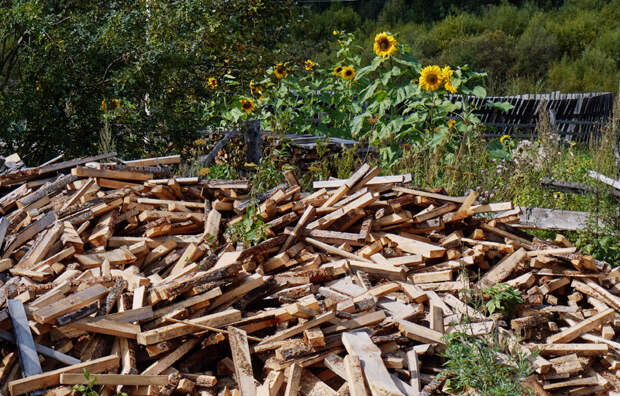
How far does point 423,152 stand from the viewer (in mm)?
6023

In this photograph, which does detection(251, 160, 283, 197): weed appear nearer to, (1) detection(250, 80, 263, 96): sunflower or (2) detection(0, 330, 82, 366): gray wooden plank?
(2) detection(0, 330, 82, 366): gray wooden plank

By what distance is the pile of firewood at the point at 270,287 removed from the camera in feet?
10.2

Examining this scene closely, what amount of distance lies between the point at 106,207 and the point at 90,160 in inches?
43.1

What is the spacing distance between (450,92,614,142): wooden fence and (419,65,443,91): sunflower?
21.6 feet

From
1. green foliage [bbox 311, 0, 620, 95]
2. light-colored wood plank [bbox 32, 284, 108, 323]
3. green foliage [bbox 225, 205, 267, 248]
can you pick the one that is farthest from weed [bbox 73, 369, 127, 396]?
green foliage [bbox 311, 0, 620, 95]

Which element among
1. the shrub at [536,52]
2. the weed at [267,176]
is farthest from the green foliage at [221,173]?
the shrub at [536,52]

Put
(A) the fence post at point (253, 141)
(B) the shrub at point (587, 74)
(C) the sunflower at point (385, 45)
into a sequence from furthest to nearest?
(B) the shrub at point (587, 74)
(A) the fence post at point (253, 141)
(C) the sunflower at point (385, 45)

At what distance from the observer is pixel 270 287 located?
3.70m

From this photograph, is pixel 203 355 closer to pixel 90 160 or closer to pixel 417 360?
pixel 417 360

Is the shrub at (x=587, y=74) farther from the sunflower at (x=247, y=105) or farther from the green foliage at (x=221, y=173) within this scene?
the green foliage at (x=221, y=173)

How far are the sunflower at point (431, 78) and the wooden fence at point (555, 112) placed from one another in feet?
21.6

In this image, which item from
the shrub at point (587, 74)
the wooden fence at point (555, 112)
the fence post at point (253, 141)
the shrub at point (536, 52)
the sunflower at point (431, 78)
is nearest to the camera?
the sunflower at point (431, 78)

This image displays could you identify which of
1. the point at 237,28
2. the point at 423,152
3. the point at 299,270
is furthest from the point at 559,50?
the point at 299,270

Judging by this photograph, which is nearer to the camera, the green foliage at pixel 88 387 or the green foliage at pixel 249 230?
the green foliage at pixel 88 387
